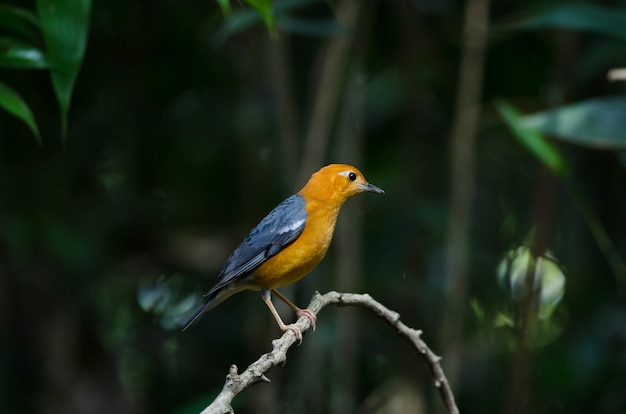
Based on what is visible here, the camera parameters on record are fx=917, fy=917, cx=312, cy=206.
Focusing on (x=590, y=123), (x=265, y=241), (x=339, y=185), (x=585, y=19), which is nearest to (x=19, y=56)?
(x=265, y=241)

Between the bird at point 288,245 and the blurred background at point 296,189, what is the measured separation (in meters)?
1.01

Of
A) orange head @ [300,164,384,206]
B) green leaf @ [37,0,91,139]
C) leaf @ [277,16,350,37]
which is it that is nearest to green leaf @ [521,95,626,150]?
orange head @ [300,164,384,206]

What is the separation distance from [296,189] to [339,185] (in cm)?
116

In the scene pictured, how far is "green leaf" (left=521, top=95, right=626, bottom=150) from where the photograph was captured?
160 inches

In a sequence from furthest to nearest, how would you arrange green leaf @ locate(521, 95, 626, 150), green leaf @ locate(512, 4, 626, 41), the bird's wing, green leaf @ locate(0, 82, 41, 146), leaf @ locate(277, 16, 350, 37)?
leaf @ locate(277, 16, 350, 37), green leaf @ locate(512, 4, 626, 41), green leaf @ locate(521, 95, 626, 150), the bird's wing, green leaf @ locate(0, 82, 41, 146)

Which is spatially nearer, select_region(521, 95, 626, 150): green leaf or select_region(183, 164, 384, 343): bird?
select_region(183, 164, 384, 343): bird

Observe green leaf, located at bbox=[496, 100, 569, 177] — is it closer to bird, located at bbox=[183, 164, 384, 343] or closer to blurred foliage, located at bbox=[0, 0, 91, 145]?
bird, located at bbox=[183, 164, 384, 343]

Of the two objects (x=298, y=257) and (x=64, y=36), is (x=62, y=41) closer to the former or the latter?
(x=64, y=36)

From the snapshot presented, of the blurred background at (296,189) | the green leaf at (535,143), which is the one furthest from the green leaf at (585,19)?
the blurred background at (296,189)

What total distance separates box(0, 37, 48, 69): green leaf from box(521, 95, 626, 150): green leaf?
215 cm

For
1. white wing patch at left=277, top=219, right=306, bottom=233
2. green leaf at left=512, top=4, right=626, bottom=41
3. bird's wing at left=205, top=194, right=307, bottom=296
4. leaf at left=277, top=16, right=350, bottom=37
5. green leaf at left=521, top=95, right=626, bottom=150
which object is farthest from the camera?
leaf at left=277, top=16, right=350, bottom=37

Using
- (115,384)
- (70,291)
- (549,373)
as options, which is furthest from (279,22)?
A: (549,373)

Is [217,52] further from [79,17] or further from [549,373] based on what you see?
[79,17]

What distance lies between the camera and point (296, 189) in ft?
17.2
